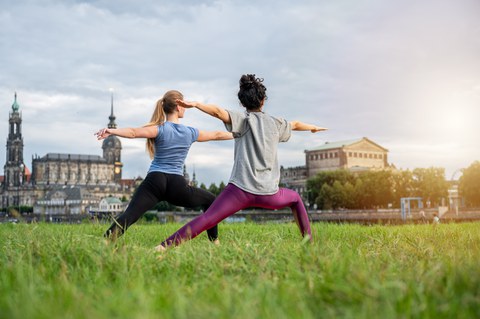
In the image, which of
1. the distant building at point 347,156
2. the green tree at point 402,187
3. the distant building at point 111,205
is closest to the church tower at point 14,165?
the distant building at point 111,205

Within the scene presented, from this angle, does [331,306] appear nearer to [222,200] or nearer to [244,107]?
[222,200]

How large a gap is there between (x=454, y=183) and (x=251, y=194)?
110 meters

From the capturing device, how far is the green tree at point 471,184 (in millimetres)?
75562

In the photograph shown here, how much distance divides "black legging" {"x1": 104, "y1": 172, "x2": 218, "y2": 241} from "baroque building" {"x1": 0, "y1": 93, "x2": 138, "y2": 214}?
152m

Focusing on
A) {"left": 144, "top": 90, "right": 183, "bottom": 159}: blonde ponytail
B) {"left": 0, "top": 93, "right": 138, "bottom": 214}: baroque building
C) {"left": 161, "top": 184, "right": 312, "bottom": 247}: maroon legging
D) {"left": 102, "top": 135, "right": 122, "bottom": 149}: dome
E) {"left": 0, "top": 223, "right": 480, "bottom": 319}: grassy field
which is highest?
{"left": 102, "top": 135, "right": 122, "bottom": 149}: dome

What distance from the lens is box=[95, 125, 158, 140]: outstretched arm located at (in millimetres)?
6270

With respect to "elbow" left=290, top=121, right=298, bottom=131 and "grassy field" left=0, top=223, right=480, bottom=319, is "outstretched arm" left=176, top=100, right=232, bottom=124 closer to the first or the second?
"elbow" left=290, top=121, right=298, bottom=131

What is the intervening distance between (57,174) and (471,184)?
13108cm

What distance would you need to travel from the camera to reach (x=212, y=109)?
587cm

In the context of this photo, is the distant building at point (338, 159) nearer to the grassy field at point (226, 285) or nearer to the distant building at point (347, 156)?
the distant building at point (347, 156)

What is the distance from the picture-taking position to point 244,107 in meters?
6.32

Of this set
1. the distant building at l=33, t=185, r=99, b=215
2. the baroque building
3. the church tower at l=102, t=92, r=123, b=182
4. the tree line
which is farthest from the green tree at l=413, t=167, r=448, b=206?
the church tower at l=102, t=92, r=123, b=182

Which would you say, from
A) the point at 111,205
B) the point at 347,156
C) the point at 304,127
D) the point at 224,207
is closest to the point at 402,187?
the point at 347,156

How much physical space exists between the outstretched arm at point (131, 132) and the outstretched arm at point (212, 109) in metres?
0.78
